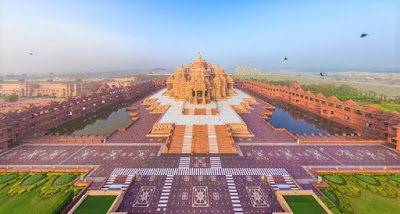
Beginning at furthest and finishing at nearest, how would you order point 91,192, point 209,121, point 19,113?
point 209,121 < point 19,113 < point 91,192

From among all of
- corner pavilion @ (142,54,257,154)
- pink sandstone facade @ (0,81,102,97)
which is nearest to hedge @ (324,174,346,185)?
corner pavilion @ (142,54,257,154)

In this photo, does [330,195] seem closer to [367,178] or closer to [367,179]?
[367,179]

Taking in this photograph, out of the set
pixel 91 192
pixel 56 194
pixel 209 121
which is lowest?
pixel 56 194

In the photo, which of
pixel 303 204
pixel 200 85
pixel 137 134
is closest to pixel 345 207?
pixel 303 204

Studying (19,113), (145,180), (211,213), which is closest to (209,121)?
(145,180)

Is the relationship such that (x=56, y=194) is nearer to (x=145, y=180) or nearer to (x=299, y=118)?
(x=145, y=180)

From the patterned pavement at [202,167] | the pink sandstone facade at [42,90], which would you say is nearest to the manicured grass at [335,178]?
the patterned pavement at [202,167]
